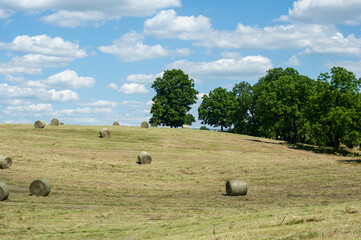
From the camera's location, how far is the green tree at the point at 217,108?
100812mm

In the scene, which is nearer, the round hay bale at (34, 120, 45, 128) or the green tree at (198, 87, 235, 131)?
the round hay bale at (34, 120, 45, 128)

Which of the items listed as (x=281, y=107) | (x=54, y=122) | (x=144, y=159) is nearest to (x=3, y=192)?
(x=144, y=159)

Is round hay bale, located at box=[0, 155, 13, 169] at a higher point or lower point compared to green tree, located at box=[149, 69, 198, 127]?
lower

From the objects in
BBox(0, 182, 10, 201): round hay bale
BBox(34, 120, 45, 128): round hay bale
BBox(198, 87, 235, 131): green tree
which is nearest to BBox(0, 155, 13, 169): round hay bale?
BBox(0, 182, 10, 201): round hay bale

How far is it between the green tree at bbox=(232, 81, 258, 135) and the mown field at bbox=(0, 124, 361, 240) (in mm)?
31412

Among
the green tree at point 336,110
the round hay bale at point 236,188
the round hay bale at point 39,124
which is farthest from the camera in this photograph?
the round hay bale at point 39,124

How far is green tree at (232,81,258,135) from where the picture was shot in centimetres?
Result: 9200

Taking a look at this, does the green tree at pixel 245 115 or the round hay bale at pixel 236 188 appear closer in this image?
the round hay bale at pixel 236 188

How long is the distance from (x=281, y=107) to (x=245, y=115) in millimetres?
26333

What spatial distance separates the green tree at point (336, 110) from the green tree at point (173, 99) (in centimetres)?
3758

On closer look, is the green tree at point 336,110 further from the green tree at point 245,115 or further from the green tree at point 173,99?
the green tree at point 173,99

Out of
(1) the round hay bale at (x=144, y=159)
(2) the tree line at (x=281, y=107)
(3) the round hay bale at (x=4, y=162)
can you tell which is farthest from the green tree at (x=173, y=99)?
(3) the round hay bale at (x=4, y=162)

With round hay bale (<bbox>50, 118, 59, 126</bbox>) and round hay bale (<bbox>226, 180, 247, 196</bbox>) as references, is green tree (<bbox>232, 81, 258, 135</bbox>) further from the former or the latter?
round hay bale (<bbox>226, 180, 247, 196</bbox>)

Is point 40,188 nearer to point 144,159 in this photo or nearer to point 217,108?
point 144,159
